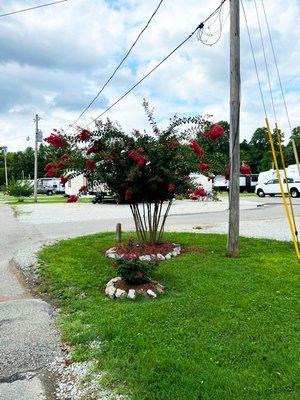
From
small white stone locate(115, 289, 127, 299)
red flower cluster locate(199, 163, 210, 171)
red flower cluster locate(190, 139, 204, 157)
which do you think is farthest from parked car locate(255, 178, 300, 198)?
small white stone locate(115, 289, 127, 299)

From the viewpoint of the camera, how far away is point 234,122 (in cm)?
810

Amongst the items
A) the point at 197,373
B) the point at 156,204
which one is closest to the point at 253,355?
the point at 197,373

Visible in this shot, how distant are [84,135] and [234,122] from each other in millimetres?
3050

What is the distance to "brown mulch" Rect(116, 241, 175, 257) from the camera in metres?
8.47

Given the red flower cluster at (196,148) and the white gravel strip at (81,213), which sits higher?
the red flower cluster at (196,148)

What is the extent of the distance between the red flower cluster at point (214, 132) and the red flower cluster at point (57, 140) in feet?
9.81

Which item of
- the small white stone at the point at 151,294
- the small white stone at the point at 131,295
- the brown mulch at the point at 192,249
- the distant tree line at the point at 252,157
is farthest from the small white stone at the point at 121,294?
the distant tree line at the point at 252,157

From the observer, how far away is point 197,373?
11.1ft

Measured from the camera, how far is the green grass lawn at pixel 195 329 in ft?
10.7

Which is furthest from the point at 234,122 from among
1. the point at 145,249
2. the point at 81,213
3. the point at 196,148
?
the point at 81,213

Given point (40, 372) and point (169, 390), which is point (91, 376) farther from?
point (169, 390)

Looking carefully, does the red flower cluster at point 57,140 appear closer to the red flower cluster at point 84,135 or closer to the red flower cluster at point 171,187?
the red flower cluster at point 84,135

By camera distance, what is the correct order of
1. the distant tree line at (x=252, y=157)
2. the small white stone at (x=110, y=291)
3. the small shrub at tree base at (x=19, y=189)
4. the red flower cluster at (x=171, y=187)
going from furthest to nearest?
the distant tree line at (x=252, y=157)
the small shrub at tree base at (x=19, y=189)
the red flower cluster at (x=171, y=187)
the small white stone at (x=110, y=291)

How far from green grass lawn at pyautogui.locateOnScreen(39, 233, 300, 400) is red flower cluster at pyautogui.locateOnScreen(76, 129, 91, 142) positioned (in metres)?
2.73
